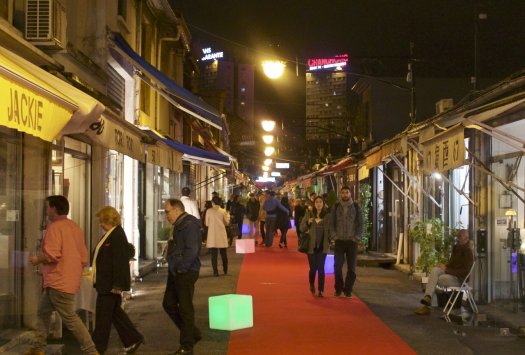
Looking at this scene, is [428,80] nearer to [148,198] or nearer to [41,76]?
[148,198]

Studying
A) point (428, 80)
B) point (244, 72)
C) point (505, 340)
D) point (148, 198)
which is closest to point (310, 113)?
point (428, 80)

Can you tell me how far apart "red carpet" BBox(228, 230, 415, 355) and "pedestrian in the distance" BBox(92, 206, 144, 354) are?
158 centimetres

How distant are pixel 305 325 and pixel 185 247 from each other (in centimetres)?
268

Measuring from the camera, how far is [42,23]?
941 centimetres

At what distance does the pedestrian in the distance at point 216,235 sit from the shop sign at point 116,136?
578 centimetres

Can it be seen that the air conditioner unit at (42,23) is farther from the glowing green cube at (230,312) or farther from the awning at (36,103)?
the glowing green cube at (230,312)

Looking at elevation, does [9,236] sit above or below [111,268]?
above

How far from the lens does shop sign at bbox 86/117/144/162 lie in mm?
8653

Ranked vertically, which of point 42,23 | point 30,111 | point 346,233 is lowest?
point 346,233

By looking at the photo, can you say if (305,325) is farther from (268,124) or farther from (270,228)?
(268,124)

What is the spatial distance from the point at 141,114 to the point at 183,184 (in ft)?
33.3

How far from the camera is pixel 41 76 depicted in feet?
22.2

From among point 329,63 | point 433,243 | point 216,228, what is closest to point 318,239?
point 433,243

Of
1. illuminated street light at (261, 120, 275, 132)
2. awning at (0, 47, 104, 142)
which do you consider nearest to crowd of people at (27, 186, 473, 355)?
awning at (0, 47, 104, 142)
